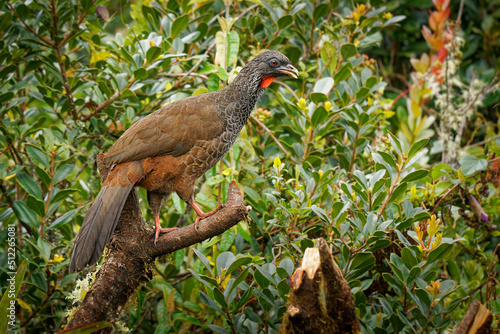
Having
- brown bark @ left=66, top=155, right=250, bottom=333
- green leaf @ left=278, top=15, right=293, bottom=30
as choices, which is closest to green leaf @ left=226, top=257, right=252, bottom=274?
brown bark @ left=66, top=155, right=250, bottom=333

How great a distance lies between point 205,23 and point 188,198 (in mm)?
1529

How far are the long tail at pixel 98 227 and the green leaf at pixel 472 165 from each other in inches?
83.3

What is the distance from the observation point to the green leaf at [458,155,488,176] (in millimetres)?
2941

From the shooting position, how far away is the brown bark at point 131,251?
2.43 m

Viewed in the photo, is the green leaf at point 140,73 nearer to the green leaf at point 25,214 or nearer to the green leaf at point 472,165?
the green leaf at point 25,214

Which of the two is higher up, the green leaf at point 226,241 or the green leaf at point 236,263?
the green leaf at point 236,263

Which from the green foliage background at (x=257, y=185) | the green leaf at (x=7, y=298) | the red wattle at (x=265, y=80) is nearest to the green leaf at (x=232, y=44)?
the green foliage background at (x=257, y=185)

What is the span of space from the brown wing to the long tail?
268 millimetres

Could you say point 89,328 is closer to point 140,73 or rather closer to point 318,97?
point 140,73

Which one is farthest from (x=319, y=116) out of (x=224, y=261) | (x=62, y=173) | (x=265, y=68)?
(x=62, y=173)

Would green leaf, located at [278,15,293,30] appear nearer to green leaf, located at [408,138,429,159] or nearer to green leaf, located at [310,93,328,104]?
green leaf, located at [310,93,328,104]

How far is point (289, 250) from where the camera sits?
2807mm

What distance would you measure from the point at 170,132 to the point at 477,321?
6.54ft

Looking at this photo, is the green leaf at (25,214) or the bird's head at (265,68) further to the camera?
the bird's head at (265,68)
